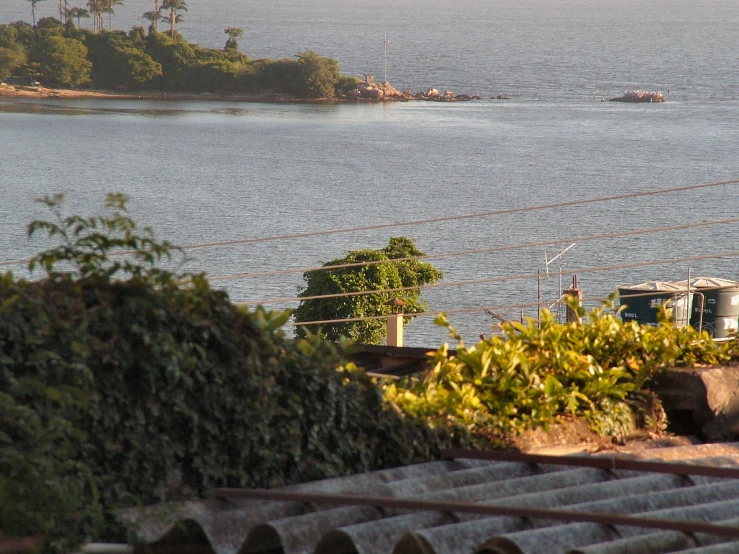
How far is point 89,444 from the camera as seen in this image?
2461 millimetres

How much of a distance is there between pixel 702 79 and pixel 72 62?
92.7m

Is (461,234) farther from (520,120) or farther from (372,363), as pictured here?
(520,120)


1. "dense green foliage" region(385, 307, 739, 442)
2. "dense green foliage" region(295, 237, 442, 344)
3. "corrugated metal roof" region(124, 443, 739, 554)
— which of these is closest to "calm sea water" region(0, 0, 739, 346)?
"dense green foliage" region(295, 237, 442, 344)

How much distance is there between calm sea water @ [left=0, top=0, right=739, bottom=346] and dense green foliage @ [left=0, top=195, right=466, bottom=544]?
4382 centimetres

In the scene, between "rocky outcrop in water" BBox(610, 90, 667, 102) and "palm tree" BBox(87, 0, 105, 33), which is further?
"palm tree" BBox(87, 0, 105, 33)

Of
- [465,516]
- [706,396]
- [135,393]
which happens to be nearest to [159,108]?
[706,396]

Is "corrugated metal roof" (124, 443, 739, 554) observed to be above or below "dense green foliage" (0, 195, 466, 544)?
below

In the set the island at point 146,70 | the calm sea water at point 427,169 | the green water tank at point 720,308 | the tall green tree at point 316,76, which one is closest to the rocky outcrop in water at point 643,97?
the calm sea water at point 427,169

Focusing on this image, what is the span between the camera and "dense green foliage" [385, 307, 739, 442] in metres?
3.61

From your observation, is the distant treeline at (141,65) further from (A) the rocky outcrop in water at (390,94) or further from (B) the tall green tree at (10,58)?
(A) the rocky outcrop in water at (390,94)

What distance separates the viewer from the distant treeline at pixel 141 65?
4764 inches

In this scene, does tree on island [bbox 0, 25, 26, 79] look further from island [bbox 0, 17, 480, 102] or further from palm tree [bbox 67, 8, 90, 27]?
palm tree [bbox 67, 8, 90, 27]

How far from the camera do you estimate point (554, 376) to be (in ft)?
12.8

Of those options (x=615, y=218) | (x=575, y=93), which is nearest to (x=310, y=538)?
(x=615, y=218)
